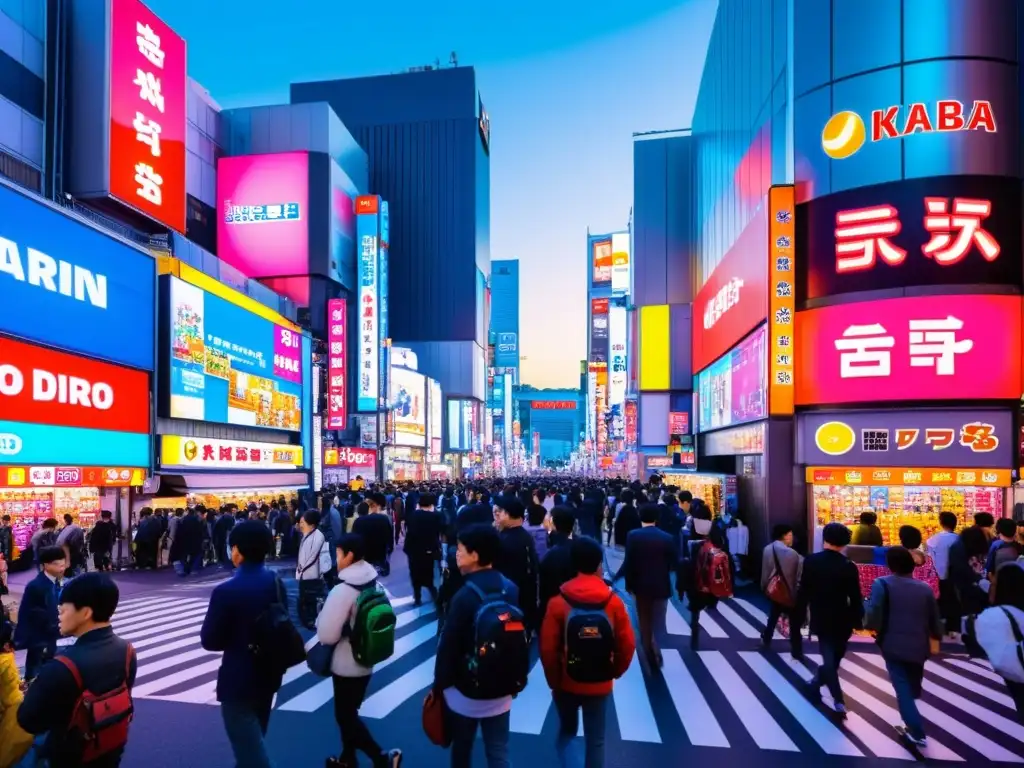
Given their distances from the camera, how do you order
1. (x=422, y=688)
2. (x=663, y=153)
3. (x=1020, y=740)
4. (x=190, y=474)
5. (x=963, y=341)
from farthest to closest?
(x=663, y=153), (x=190, y=474), (x=963, y=341), (x=422, y=688), (x=1020, y=740)

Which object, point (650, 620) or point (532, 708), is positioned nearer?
point (532, 708)

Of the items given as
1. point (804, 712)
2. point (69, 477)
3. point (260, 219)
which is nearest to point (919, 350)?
point (804, 712)

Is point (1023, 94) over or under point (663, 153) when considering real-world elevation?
under

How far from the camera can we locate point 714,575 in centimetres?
848

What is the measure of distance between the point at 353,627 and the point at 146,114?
2548cm

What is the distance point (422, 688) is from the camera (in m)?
7.38

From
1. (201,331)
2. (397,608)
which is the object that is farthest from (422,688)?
(201,331)

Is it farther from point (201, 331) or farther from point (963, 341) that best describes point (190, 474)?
point (963, 341)

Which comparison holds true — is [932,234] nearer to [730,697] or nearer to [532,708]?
[730,697]

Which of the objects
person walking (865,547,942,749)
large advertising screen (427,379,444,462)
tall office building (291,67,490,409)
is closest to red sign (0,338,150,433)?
person walking (865,547,942,749)

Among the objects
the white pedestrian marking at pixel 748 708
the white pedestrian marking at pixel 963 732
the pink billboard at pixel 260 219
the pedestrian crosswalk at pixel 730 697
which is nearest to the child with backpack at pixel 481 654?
the pedestrian crosswalk at pixel 730 697

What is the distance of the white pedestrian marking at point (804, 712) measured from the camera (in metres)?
5.93

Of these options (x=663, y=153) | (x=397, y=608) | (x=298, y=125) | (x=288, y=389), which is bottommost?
(x=397, y=608)

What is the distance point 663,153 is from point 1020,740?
3523 cm
